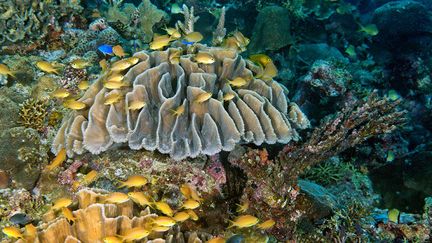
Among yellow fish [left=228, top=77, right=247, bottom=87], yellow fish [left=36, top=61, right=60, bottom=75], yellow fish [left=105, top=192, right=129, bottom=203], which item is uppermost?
yellow fish [left=228, top=77, right=247, bottom=87]

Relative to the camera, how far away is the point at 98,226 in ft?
11.7

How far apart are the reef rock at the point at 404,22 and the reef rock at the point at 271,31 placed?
4.33m

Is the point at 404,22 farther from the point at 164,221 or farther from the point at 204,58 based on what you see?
the point at 164,221

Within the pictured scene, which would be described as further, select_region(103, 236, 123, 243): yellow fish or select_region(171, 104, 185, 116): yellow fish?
select_region(171, 104, 185, 116): yellow fish

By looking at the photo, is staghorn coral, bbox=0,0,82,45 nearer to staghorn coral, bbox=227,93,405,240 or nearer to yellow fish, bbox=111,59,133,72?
yellow fish, bbox=111,59,133,72

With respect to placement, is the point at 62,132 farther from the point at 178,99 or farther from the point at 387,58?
the point at 387,58

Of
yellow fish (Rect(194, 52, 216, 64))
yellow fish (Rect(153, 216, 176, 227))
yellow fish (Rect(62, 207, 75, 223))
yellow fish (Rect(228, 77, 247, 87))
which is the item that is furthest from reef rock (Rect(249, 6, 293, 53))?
yellow fish (Rect(62, 207, 75, 223))

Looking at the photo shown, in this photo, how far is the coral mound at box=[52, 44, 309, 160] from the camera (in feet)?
13.2

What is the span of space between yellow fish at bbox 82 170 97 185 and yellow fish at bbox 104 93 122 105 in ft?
2.73

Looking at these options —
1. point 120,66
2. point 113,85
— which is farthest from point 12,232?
point 120,66

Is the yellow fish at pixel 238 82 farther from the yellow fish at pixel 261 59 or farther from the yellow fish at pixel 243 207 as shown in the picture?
the yellow fish at pixel 243 207

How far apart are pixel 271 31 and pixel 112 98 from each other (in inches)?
346

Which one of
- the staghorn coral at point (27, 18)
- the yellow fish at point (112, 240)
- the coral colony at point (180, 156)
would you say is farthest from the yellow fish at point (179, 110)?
the staghorn coral at point (27, 18)

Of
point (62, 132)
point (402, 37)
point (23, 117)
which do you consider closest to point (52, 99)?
point (23, 117)
